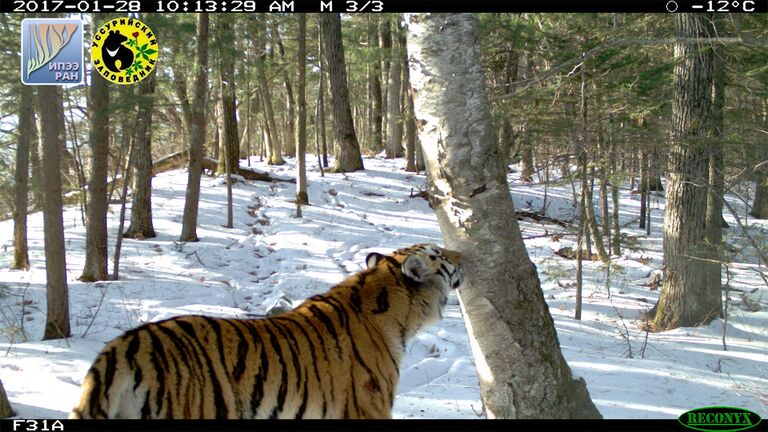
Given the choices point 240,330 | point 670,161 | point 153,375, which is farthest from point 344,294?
point 670,161

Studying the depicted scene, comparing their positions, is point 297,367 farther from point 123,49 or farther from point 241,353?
point 123,49

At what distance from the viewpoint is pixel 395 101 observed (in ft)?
74.2

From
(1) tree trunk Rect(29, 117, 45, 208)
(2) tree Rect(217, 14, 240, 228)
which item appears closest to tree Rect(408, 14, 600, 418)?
(2) tree Rect(217, 14, 240, 228)

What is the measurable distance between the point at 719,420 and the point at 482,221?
7.56 feet

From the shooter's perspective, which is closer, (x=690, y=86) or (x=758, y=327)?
(x=690, y=86)

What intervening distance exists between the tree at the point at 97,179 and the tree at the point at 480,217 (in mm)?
8363

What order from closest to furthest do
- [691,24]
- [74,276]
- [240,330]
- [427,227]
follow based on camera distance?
[240,330], [691,24], [74,276], [427,227]

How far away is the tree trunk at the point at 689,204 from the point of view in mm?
8953

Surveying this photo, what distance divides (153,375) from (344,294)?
4.58 ft

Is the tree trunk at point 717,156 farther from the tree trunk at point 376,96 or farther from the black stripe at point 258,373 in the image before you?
the tree trunk at point 376,96

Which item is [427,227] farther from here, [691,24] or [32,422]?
[32,422]

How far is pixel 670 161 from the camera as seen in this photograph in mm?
9102

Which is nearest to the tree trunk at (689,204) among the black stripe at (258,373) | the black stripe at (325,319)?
the black stripe at (325,319)

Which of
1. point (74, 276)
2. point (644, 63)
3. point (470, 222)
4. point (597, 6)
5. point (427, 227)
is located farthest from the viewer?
point (427, 227)
